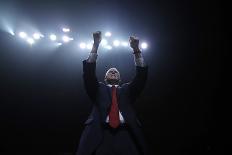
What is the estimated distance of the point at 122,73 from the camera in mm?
5383

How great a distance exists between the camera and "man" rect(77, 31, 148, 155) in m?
2.34

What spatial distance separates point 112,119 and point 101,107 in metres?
0.16

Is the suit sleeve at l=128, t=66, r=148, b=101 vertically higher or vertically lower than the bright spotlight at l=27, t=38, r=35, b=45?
lower

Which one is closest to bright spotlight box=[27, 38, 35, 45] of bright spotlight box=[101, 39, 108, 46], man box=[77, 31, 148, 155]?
bright spotlight box=[101, 39, 108, 46]

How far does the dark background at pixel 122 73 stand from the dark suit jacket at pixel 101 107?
219cm

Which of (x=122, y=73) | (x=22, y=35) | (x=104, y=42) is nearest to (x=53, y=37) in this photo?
(x=22, y=35)

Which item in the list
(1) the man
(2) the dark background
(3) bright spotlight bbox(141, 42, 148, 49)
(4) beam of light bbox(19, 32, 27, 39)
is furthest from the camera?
(3) bright spotlight bbox(141, 42, 148, 49)

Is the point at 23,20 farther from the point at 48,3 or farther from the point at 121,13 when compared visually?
the point at 121,13

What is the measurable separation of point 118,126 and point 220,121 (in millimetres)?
3572

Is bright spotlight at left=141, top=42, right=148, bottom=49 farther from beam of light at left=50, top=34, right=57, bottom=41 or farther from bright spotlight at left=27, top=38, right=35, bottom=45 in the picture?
bright spotlight at left=27, top=38, right=35, bottom=45

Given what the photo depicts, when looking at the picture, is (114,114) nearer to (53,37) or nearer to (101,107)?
(101,107)

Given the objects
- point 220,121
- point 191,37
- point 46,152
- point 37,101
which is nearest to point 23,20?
point 37,101

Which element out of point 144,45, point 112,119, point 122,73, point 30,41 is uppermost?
point 30,41

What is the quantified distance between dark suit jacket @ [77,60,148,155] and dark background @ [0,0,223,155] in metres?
2.19
